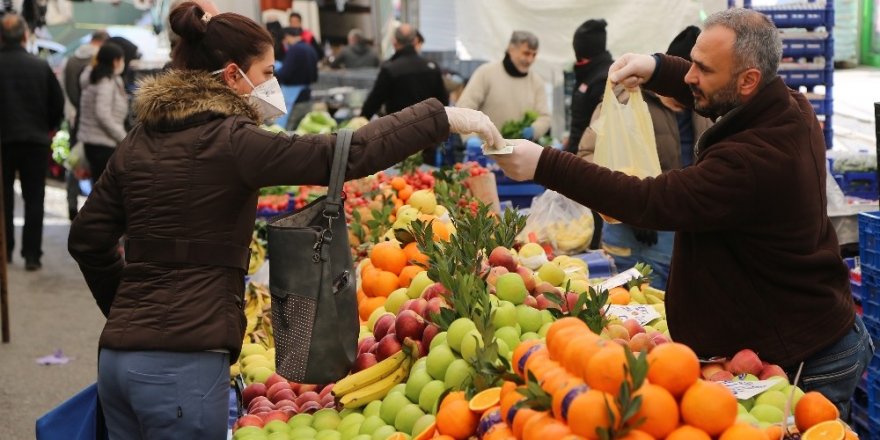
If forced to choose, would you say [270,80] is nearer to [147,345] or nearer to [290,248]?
[290,248]

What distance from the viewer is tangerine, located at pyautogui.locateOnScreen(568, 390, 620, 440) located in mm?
2408

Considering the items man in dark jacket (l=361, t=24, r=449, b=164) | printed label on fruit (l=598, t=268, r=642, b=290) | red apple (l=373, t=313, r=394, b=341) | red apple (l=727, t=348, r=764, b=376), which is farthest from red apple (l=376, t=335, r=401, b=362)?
man in dark jacket (l=361, t=24, r=449, b=164)

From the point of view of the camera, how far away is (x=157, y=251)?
3246mm

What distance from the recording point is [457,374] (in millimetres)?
3250

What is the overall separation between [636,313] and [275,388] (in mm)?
1325

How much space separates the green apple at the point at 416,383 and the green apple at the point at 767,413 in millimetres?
945

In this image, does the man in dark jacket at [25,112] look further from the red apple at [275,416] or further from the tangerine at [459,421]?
the tangerine at [459,421]

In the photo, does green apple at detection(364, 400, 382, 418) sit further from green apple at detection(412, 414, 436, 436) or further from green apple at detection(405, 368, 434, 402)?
green apple at detection(412, 414, 436, 436)

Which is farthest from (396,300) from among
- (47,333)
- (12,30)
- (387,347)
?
(12,30)

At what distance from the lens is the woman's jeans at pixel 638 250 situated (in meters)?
6.64

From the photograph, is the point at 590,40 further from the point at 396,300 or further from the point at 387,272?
the point at 396,300

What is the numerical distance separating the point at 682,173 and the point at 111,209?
1674 millimetres

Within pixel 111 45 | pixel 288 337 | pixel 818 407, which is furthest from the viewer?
pixel 111 45

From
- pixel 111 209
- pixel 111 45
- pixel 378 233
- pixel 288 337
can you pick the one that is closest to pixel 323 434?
pixel 288 337
